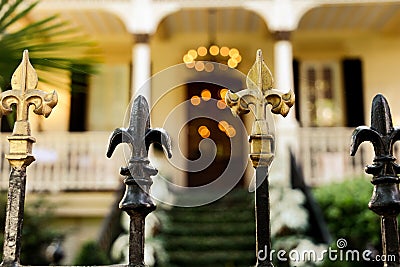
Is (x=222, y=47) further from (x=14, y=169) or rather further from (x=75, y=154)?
(x=14, y=169)

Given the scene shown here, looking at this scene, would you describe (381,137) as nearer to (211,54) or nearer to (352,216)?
(352,216)

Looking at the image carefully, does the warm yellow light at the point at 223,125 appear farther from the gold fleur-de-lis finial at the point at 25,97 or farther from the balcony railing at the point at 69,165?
the gold fleur-de-lis finial at the point at 25,97

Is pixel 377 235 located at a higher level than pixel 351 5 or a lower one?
lower

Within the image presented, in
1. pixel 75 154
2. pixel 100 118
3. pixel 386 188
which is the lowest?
pixel 386 188

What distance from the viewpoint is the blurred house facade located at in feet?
29.8

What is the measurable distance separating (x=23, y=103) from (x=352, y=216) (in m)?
6.46

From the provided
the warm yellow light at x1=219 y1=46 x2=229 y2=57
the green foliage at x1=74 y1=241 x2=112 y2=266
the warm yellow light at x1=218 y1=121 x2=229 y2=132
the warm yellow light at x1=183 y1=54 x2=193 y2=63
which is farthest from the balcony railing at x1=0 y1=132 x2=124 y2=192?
the green foliage at x1=74 y1=241 x2=112 y2=266

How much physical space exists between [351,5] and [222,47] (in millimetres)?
2732

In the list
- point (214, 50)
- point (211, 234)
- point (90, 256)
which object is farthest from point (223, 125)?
point (90, 256)

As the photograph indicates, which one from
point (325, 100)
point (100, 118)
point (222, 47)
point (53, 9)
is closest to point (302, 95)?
point (325, 100)

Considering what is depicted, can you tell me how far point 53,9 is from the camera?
9.23 metres

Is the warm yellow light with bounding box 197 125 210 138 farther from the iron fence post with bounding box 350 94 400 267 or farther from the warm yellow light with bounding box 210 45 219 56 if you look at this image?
the iron fence post with bounding box 350 94 400 267

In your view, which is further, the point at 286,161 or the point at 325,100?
the point at 325,100

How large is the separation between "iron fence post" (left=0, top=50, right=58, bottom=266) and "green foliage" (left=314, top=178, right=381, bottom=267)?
5.85 metres
